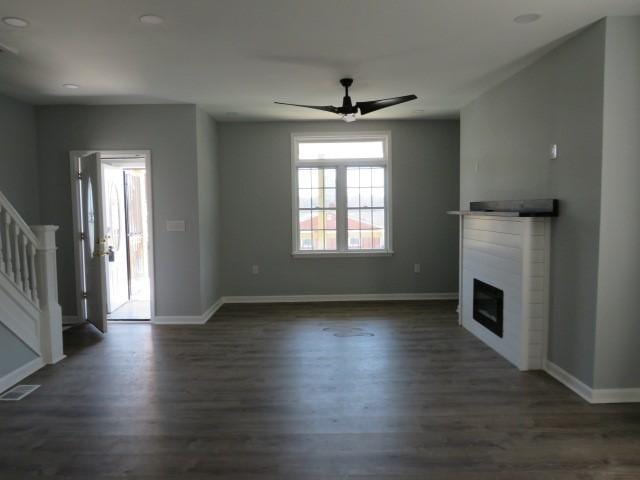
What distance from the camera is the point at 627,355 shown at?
298 cm

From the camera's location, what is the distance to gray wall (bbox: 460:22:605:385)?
2.98 meters

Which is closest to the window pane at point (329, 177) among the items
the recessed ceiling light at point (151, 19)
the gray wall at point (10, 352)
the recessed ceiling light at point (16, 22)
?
the recessed ceiling light at point (151, 19)

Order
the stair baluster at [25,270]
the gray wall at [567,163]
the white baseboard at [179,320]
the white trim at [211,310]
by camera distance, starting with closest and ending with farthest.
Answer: the gray wall at [567,163], the stair baluster at [25,270], the white baseboard at [179,320], the white trim at [211,310]

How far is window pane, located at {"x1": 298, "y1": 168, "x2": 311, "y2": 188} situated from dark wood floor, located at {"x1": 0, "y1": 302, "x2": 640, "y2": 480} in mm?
2721

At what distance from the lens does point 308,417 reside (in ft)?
9.28

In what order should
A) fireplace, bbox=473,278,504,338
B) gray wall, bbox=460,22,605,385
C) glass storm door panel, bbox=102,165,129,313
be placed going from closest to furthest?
gray wall, bbox=460,22,605,385, fireplace, bbox=473,278,504,338, glass storm door panel, bbox=102,165,129,313

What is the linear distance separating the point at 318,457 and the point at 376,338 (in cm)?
226

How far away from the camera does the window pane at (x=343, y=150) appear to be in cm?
639

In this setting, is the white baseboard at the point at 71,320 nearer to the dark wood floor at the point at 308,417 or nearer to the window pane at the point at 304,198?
the dark wood floor at the point at 308,417

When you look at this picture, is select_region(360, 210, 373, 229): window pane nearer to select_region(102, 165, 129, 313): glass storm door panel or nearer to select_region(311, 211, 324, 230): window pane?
select_region(311, 211, 324, 230): window pane

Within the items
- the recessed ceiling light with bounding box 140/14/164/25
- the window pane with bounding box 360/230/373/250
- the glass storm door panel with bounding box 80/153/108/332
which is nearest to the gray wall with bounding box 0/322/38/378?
the glass storm door panel with bounding box 80/153/108/332

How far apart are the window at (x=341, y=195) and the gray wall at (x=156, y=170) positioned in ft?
5.65

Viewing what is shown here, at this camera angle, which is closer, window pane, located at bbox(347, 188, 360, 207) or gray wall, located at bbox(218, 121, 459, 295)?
gray wall, located at bbox(218, 121, 459, 295)

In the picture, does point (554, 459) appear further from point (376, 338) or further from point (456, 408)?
point (376, 338)
